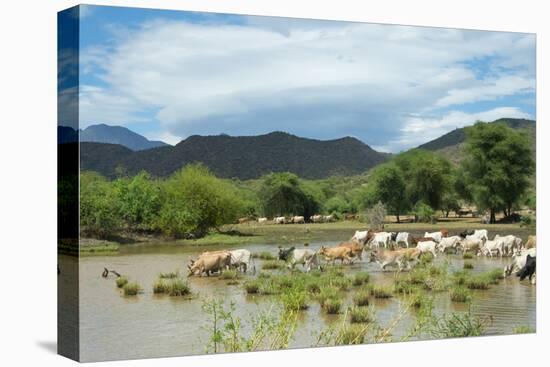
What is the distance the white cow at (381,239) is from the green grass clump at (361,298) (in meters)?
0.82

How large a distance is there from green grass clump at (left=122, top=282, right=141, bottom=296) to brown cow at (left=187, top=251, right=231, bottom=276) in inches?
31.3

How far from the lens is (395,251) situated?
15977 mm

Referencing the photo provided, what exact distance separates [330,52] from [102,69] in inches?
137

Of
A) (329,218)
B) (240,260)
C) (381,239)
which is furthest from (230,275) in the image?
(381,239)

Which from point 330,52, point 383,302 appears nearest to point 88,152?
point 330,52

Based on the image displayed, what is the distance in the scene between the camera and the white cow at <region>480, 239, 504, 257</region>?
54.5 feet

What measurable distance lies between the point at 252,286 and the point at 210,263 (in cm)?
68

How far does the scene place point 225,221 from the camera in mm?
14891

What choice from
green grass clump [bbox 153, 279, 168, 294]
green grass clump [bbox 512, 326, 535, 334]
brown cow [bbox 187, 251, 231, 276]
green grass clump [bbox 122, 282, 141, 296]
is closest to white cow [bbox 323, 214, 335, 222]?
brown cow [bbox 187, 251, 231, 276]

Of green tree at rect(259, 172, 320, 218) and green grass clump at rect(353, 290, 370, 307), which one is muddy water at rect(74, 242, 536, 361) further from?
green tree at rect(259, 172, 320, 218)

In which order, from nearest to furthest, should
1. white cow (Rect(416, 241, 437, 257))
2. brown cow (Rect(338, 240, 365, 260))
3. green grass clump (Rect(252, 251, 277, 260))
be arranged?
1. green grass clump (Rect(252, 251, 277, 260))
2. brown cow (Rect(338, 240, 365, 260))
3. white cow (Rect(416, 241, 437, 257))

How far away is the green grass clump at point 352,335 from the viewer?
15.0m

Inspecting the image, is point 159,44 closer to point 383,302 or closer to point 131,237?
point 131,237

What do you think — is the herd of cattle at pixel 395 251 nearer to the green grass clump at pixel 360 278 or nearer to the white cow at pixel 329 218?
the green grass clump at pixel 360 278
